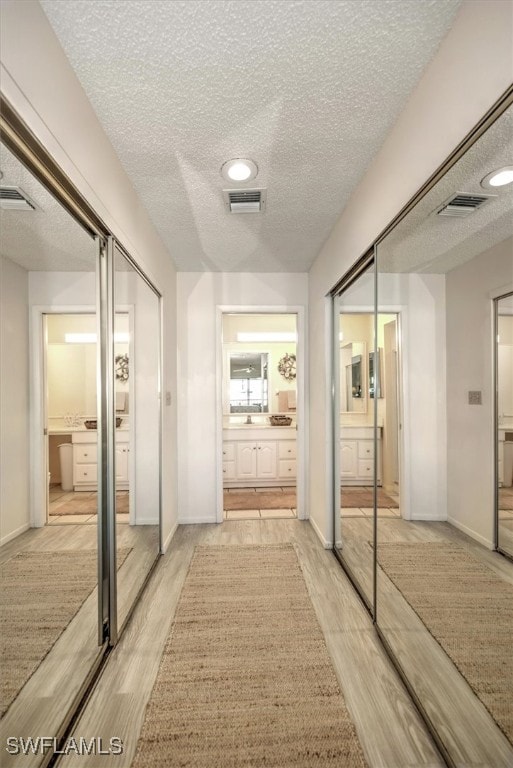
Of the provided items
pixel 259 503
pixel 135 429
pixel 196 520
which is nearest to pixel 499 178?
pixel 135 429

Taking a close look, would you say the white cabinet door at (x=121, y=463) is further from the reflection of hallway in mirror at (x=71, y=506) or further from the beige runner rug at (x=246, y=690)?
the beige runner rug at (x=246, y=690)

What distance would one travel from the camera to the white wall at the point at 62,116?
114 cm

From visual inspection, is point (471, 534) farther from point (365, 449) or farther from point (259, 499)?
point (259, 499)

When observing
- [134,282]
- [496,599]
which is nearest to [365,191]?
[134,282]

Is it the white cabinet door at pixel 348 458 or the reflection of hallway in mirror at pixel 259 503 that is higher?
the white cabinet door at pixel 348 458

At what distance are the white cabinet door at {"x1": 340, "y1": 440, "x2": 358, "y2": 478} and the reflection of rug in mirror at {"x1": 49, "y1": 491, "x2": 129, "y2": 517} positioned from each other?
5.33 feet

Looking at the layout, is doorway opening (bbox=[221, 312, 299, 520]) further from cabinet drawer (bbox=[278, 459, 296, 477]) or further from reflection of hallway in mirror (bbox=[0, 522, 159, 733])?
reflection of hallway in mirror (bbox=[0, 522, 159, 733])

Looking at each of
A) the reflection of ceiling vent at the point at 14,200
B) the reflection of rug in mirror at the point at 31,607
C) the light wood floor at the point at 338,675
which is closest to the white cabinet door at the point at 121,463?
the reflection of rug in mirror at the point at 31,607

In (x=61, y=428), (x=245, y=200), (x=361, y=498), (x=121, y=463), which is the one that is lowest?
(x=361, y=498)

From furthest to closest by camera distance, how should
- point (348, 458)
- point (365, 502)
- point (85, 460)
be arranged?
point (348, 458), point (365, 502), point (85, 460)

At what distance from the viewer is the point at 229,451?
213 inches

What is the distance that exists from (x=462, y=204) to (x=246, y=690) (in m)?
2.11

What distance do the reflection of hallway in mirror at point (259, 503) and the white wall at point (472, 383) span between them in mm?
3080

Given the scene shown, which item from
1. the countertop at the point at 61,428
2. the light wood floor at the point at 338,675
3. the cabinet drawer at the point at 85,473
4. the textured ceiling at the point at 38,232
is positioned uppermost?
the textured ceiling at the point at 38,232
